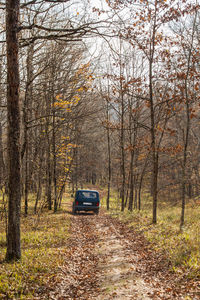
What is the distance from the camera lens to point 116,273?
20.5ft

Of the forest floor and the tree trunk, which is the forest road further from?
the tree trunk

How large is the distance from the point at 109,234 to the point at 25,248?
419cm

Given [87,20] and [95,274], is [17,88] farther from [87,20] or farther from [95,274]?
[95,274]

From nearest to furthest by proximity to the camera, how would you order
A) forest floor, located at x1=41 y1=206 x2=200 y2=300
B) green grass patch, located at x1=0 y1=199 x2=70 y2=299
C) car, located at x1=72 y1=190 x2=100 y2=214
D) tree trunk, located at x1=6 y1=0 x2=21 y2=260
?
green grass patch, located at x1=0 y1=199 x2=70 y2=299 → forest floor, located at x1=41 y1=206 x2=200 y2=300 → tree trunk, located at x1=6 y1=0 x2=21 y2=260 → car, located at x1=72 y1=190 x2=100 y2=214

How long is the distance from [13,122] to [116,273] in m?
4.59

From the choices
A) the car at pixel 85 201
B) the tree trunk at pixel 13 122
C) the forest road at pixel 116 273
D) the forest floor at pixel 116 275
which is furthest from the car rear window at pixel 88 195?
the tree trunk at pixel 13 122

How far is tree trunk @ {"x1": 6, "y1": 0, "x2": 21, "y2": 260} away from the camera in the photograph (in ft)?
19.2

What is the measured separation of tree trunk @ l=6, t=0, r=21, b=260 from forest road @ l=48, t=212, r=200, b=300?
64.1 inches

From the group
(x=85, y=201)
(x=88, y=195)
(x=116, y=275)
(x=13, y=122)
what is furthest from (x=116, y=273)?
(x=88, y=195)

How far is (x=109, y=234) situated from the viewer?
10.8 m

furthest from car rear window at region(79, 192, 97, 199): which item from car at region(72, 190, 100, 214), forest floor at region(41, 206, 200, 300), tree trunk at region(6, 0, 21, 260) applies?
tree trunk at region(6, 0, 21, 260)

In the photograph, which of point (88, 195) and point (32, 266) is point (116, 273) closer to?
point (32, 266)

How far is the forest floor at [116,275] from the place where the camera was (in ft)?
16.7

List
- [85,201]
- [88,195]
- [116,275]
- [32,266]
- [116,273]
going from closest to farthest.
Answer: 1. [32,266]
2. [116,275]
3. [116,273]
4. [85,201]
5. [88,195]
